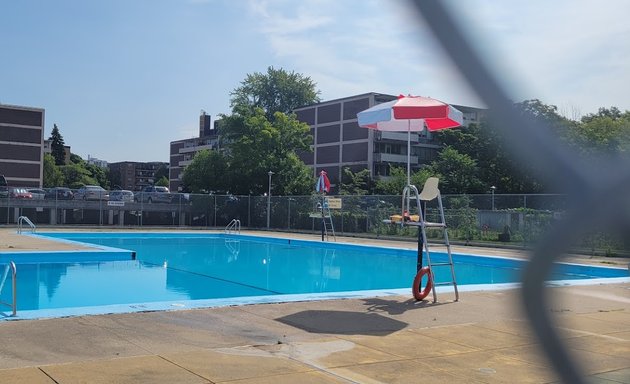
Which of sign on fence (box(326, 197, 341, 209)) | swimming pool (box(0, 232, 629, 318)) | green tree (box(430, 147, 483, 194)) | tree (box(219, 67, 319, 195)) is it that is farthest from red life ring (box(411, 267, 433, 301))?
green tree (box(430, 147, 483, 194))

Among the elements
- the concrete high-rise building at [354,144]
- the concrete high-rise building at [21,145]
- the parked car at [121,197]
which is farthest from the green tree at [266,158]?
the concrete high-rise building at [21,145]

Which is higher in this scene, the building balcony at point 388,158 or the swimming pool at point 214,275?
the building balcony at point 388,158

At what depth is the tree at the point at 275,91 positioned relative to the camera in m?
76.4

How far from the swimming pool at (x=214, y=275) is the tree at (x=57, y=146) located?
94.8m

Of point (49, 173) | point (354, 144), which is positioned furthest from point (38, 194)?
point (49, 173)

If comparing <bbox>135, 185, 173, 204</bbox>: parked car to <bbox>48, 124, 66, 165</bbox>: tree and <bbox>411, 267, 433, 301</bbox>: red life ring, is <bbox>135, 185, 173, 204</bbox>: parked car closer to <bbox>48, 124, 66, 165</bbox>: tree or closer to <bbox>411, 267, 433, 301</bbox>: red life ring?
<bbox>411, 267, 433, 301</bbox>: red life ring

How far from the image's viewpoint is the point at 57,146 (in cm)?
11350

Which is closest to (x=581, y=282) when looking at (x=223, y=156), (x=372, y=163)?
(x=223, y=156)

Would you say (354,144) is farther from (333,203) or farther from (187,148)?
(187,148)

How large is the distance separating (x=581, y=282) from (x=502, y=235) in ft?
47.2

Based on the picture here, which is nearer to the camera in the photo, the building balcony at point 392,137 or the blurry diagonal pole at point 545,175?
the blurry diagonal pole at point 545,175

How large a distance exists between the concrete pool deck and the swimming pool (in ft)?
3.18

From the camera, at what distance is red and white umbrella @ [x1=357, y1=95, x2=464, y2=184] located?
30.8 feet

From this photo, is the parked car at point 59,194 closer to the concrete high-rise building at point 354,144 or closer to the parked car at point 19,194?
the parked car at point 19,194
